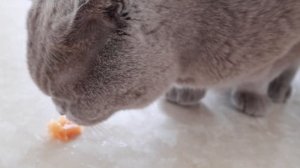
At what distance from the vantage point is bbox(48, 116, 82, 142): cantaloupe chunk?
986 millimetres

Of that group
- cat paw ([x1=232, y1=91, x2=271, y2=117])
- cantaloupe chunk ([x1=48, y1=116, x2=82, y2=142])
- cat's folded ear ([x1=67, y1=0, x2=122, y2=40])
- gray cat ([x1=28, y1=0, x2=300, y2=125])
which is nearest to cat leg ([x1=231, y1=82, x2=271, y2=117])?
cat paw ([x1=232, y1=91, x2=271, y2=117])

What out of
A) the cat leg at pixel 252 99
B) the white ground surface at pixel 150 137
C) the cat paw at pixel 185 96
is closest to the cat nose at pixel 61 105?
the white ground surface at pixel 150 137

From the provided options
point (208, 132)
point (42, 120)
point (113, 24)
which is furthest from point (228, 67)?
point (42, 120)

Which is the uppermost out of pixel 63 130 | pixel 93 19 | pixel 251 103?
pixel 93 19

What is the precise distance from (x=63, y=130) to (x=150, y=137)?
19cm

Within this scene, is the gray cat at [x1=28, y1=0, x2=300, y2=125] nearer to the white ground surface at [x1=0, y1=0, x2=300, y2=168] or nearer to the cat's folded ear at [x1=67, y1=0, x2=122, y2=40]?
the cat's folded ear at [x1=67, y1=0, x2=122, y2=40]

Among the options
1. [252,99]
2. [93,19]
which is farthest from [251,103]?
[93,19]

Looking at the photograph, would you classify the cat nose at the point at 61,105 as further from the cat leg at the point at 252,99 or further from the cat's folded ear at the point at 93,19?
the cat leg at the point at 252,99

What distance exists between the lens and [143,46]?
2.50 feet

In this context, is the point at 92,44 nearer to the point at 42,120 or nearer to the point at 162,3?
the point at 162,3

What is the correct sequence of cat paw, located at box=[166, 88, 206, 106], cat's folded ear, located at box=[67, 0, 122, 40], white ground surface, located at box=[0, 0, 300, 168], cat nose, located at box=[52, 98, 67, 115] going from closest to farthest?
cat's folded ear, located at box=[67, 0, 122, 40]
cat nose, located at box=[52, 98, 67, 115]
white ground surface, located at box=[0, 0, 300, 168]
cat paw, located at box=[166, 88, 206, 106]

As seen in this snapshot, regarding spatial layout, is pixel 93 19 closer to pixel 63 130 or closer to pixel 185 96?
pixel 63 130

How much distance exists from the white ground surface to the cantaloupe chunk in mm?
15

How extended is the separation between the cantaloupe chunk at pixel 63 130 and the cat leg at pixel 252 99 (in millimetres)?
401
